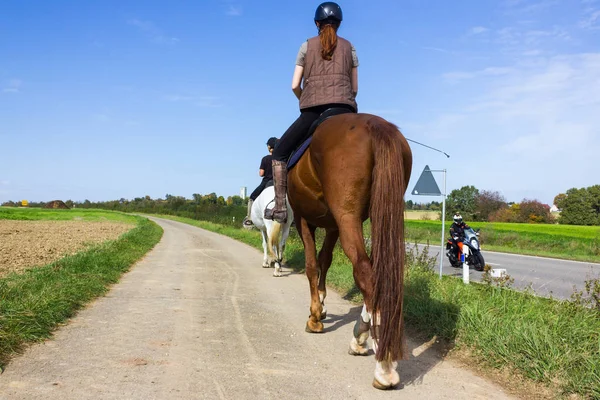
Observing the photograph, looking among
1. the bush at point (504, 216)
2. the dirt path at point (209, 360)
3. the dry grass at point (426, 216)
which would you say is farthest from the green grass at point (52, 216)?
the bush at point (504, 216)

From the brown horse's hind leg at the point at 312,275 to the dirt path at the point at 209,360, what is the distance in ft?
0.42

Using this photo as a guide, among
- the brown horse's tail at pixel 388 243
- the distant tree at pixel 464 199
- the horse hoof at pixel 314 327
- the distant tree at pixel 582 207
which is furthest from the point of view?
the distant tree at pixel 464 199

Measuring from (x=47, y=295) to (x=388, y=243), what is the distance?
14.6 feet

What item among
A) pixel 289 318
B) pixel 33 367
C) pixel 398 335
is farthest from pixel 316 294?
pixel 33 367

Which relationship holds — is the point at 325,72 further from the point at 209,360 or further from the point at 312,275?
the point at 209,360

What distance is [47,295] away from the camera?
231 inches

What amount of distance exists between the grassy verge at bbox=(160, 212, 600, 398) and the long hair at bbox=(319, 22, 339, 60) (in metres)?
3.06

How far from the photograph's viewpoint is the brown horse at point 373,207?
3.57m

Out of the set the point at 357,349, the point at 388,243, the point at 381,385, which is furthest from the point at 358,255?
the point at 357,349

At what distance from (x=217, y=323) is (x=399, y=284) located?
2620 millimetres

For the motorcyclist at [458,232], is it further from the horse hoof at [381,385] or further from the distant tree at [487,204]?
the distant tree at [487,204]

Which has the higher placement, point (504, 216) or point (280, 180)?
point (504, 216)

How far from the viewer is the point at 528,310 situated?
17.4 ft

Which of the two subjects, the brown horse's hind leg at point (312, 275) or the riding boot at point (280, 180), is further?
the riding boot at point (280, 180)
